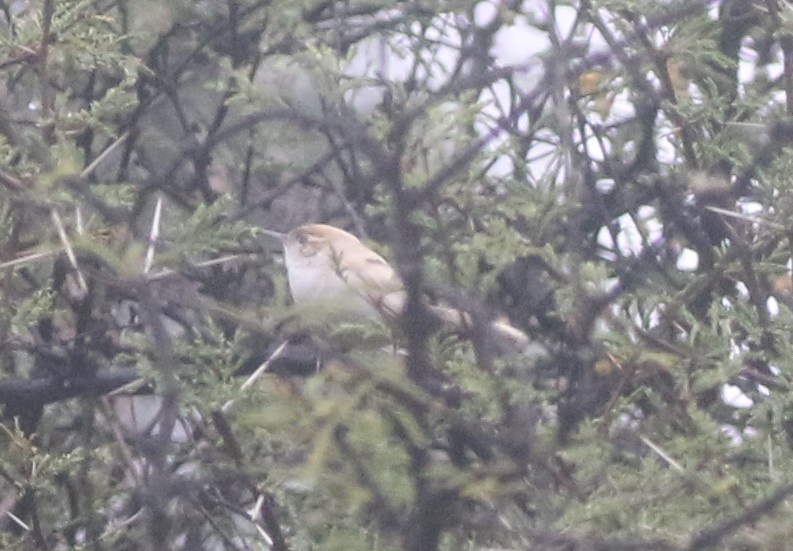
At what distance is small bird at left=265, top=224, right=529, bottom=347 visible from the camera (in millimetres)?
2382

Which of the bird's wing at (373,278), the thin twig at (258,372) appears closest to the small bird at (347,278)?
the bird's wing at (373,278)

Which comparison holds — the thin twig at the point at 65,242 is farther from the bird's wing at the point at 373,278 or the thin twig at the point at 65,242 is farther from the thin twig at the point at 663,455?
the thin twig at the point at 663,455

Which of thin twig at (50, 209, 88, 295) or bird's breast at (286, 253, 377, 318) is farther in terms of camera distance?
bird's breast at (286, 253, 377, 318)

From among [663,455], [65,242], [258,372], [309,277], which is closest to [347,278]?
[258,372]

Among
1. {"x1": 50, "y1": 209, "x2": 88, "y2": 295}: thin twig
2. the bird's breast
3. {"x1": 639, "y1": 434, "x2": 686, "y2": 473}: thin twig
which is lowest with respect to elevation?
the bird's breast

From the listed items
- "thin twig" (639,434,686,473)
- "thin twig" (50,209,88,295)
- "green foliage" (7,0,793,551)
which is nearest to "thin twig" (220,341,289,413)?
"green foliage" (7,0,793,551)

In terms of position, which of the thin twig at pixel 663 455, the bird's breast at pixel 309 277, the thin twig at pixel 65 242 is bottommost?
the bird's breast at pixel 309 277

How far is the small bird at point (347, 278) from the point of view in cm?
238

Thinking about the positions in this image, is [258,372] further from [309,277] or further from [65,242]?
[309,277]

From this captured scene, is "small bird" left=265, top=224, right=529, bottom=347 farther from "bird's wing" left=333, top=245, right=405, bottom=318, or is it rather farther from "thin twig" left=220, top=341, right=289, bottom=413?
"thin twig" left=220, top=341, right=289, bottom=413

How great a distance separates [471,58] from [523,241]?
0.95 metres

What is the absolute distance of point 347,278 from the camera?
3113 millimetres

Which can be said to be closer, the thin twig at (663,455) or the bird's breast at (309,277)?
the thin twig at (663,455)

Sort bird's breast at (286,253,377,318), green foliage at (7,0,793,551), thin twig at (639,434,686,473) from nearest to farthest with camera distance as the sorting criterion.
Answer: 1. green foliage at (7,0,793,551)
2. thin twig at (639,434,686,473)
3. bird's breast at (286,253,377,318)
